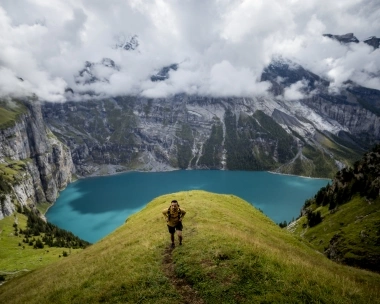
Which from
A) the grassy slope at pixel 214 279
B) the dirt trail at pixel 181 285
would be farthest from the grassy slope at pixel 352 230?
the dirt trail at pixel 181 285

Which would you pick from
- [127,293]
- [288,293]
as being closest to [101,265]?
[127,293]

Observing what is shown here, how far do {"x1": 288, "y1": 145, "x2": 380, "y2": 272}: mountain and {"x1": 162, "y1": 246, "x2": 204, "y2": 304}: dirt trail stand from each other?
81115 mm

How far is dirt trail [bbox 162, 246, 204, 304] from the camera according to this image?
1602 cm

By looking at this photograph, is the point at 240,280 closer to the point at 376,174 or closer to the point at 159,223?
the point at 159,223

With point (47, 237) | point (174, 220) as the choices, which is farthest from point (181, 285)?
point (47, 237)

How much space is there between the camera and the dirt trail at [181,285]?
16016 mm

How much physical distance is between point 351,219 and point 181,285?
117m

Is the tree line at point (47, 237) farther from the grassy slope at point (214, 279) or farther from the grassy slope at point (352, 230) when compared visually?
the grassy slope at point (214, 279)

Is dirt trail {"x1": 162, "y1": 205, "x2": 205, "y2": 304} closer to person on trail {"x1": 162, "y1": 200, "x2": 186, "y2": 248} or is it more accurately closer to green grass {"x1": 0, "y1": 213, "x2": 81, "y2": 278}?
person on trail {"x1": 162, "y1": 200, "x2": 186, "y2": 248}

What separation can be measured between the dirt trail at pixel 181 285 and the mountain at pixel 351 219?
81.1 meters

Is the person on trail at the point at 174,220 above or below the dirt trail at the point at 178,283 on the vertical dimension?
above

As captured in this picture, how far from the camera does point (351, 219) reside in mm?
114438

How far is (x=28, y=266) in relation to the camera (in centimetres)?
10819

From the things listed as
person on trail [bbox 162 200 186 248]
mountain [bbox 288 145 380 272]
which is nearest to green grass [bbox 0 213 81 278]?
person on trail [bbox 162 200 186 248]
